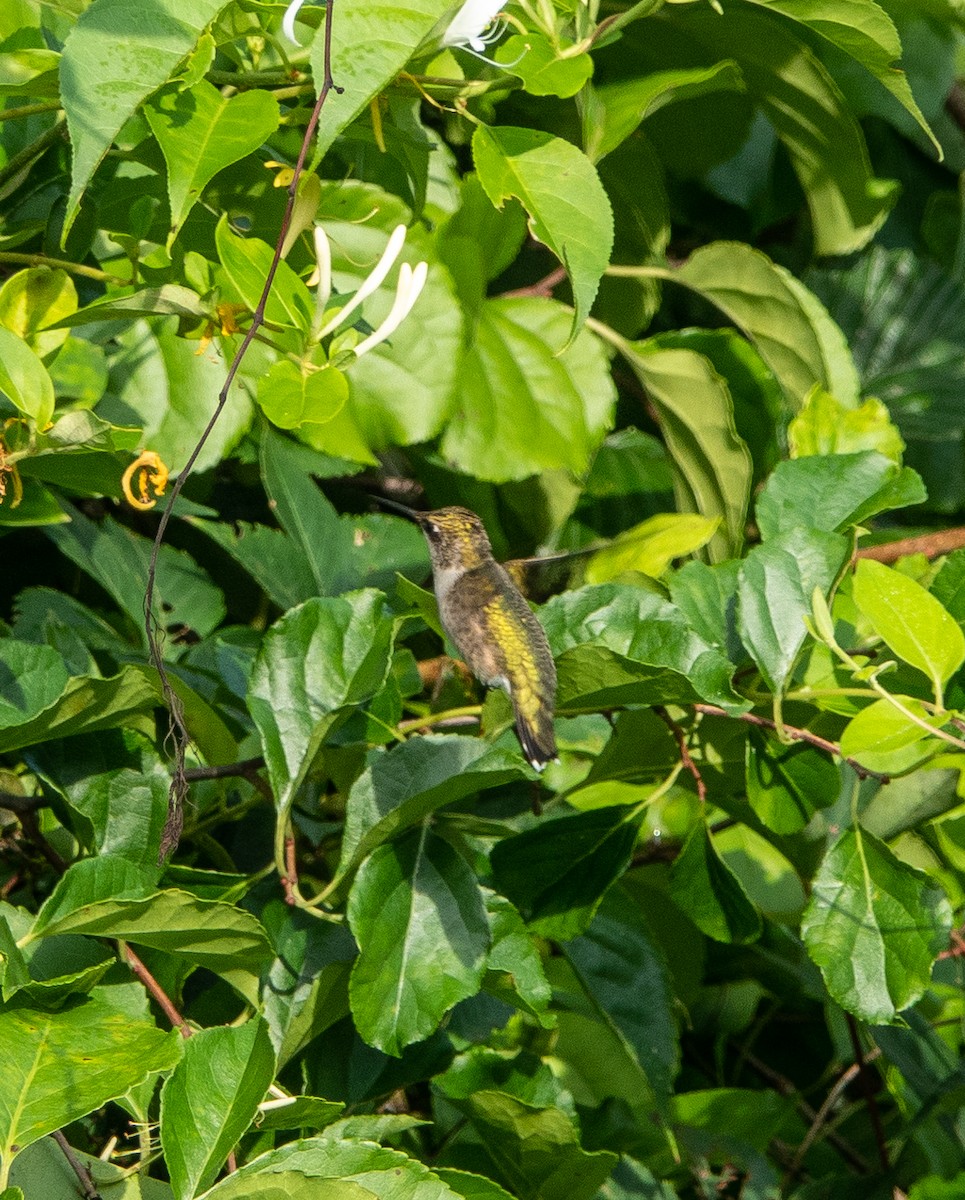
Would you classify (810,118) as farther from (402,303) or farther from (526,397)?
(402,303)

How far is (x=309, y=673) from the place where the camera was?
1066 millimetres

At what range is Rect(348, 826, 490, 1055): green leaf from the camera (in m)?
0.99

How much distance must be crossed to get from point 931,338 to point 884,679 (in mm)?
1519

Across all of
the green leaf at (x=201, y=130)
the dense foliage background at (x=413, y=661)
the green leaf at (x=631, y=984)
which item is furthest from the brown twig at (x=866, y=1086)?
the green leaf at (x=201, y=130)

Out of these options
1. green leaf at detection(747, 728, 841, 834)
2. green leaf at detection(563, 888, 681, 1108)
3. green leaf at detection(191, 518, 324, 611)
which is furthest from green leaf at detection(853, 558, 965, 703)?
green leaf at detection(191, 518, 324, 611)

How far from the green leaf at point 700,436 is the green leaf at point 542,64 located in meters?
0.72

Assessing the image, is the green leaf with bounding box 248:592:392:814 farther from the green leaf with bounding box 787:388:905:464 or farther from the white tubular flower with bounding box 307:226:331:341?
the green leaf with bounding box 787:388:905:464

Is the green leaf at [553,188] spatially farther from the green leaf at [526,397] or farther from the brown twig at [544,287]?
the brown twig at [544,287]

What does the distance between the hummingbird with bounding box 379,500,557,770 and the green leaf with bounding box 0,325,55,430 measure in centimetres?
40

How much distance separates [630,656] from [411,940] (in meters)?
0.26

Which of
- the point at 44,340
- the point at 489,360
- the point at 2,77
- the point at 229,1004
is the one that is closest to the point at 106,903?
the point at 229,1004

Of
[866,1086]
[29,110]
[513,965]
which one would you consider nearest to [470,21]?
[29,110]

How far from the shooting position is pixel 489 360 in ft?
5.67

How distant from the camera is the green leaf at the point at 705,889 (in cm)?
115
